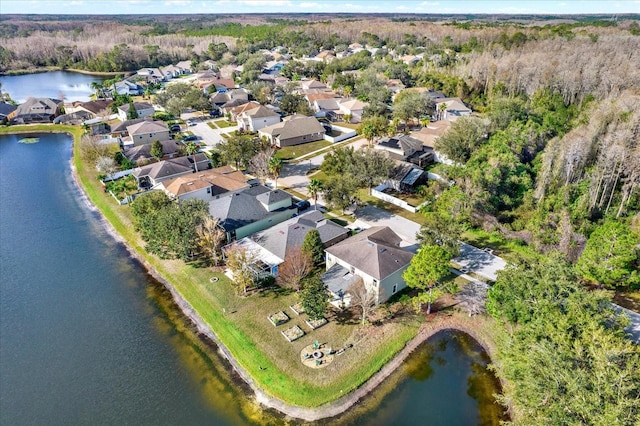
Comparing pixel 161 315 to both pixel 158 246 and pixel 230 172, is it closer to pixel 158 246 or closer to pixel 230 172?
pixel 158 246

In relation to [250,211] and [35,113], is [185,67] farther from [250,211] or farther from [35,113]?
[250,211]

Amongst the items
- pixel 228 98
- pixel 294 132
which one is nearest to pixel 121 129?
pixel 228 98

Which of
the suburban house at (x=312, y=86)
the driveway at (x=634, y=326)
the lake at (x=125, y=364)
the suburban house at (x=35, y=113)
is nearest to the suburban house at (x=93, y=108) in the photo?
the suburban house at (x=35, y=113)

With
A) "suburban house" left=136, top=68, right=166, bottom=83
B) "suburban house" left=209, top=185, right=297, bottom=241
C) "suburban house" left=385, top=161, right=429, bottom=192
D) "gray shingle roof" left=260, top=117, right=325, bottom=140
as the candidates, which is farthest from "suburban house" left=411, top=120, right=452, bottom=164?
"suburban house" left=136, top=68, right=166, bottom=83

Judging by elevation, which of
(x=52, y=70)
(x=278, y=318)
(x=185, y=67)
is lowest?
(x=278, y=318)

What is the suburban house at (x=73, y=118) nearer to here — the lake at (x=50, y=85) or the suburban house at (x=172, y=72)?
the lake at (x=50, y=85)

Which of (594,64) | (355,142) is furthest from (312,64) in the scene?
(594,64)
